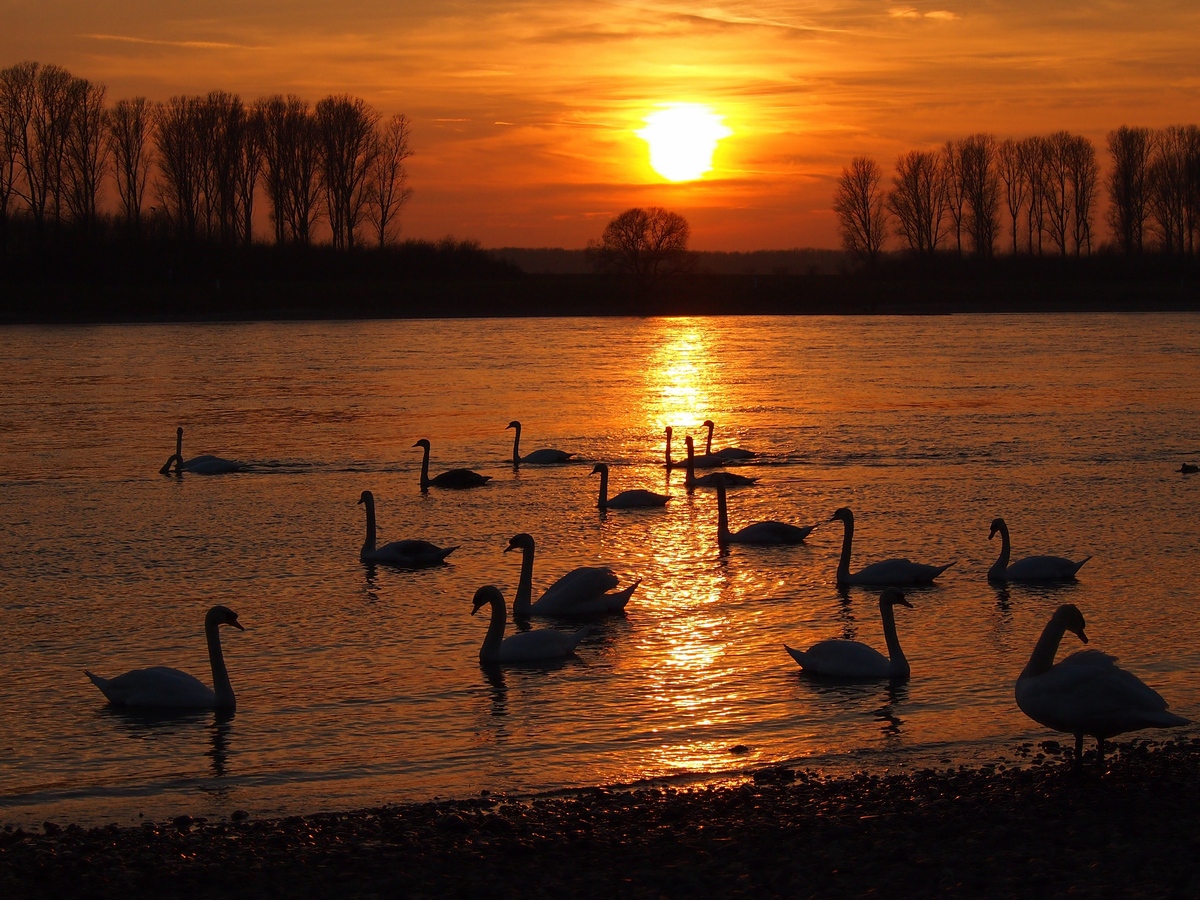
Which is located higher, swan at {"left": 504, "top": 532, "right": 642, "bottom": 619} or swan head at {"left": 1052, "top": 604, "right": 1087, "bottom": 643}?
swan head at {"left": 1052, "top": 604, "right": 1087, "bottom": 643}

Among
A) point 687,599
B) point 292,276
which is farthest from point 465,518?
point 292,276

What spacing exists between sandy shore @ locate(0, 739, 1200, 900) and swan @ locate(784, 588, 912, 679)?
1911mm

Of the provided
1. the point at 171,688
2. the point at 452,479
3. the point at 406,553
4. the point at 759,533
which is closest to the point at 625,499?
the point at 759,533

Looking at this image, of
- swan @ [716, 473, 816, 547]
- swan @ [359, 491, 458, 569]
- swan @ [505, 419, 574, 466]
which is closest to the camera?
swan @ [359, 491, 458, 569]

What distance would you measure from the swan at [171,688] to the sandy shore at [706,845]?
1.97m

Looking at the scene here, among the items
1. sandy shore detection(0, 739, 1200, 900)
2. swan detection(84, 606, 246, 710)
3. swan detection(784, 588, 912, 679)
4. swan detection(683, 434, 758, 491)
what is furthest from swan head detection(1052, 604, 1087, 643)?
swan detection(683, 434, 758, 491)

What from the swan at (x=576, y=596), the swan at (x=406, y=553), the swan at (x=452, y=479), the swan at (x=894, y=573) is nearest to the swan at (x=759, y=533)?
the swan at (x=894, y=573)

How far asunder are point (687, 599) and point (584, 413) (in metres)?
16.4

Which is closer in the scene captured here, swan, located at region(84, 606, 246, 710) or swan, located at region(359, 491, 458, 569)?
swan, located at region(84, 606, 246, 710)

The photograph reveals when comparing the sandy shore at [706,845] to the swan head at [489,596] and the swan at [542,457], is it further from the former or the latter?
the swan at [542,457]

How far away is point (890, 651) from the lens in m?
8.89

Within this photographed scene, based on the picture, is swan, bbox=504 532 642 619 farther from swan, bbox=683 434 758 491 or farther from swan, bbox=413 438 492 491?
swan, bbox=413 438 492 491

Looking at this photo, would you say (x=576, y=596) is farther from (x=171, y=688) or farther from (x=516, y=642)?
(x=171, y=688)

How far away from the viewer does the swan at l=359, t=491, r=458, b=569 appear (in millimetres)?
12969
